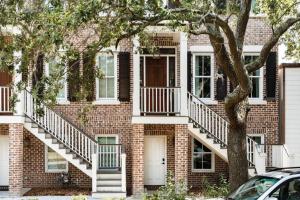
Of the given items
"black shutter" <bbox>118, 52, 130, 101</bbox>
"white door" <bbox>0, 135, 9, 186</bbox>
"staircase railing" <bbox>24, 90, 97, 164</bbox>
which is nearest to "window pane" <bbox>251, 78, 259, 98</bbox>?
"black shutter" <bbox>118, 52, 130, 101</bbox>

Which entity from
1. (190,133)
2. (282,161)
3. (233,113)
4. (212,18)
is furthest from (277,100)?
Answer: (212,18)

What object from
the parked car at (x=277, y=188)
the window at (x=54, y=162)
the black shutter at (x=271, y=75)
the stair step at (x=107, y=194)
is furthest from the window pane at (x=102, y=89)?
the parked car at (x=277, y=188)

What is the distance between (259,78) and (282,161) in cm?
349

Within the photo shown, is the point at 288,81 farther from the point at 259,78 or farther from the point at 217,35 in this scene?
the point at 217,35

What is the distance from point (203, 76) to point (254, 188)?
12.3m

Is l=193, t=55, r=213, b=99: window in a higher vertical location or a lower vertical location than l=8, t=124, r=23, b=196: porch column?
higher

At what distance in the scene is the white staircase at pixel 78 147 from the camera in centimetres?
2148

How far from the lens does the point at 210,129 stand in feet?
73.3

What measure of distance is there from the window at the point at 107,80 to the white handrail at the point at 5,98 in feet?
11.6

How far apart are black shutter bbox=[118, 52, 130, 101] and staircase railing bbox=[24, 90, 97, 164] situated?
2.39 metres

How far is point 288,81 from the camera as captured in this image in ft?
75.6

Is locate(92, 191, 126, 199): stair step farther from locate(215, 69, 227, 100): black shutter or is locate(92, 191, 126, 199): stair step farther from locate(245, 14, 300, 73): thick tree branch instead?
locate(245, 14, 300, 73): thick tree branch

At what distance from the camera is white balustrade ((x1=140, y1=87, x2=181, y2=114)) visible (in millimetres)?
21750

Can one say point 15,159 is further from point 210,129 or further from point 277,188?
point 277,188
